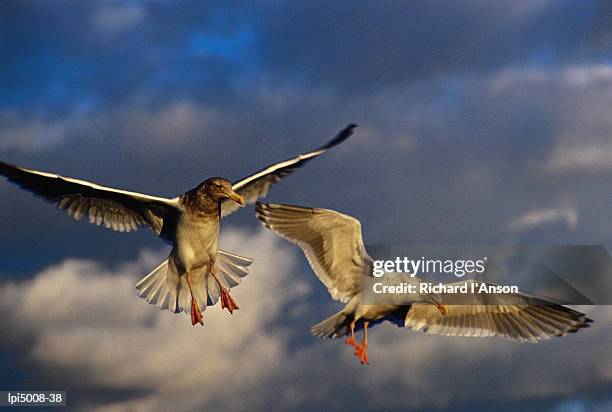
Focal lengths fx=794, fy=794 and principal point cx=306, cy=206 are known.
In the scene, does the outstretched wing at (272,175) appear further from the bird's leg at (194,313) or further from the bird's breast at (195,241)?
the bird's leg at (194,313)

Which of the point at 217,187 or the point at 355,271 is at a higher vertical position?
the point at 217,187

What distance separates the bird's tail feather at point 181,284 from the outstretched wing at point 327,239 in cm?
92

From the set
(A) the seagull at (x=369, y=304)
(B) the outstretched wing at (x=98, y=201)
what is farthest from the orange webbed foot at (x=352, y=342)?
(B) the outstretched wing at (x=98, y=201)

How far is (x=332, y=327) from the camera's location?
26.1 feet

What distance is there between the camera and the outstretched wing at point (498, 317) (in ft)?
25.5

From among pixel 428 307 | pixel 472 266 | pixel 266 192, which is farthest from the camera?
pixel 266 192

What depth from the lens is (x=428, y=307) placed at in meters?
8.04

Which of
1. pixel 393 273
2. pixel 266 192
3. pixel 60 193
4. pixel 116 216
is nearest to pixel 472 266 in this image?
pixel 393 273

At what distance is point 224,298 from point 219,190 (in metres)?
1.15

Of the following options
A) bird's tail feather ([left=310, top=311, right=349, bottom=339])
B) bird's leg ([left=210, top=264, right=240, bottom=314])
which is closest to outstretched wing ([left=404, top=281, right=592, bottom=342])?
bird's tail feather ([left=310, top=311, right=349, bottom=339])

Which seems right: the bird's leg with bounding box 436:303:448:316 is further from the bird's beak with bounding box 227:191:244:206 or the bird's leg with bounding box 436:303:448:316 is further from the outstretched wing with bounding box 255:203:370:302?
the bird's beak with bounding box 227:191:244:206

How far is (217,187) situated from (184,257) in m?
0.80

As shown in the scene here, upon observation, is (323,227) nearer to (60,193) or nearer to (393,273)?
(393,273)

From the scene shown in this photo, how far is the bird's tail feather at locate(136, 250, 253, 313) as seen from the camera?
841 centimetres
